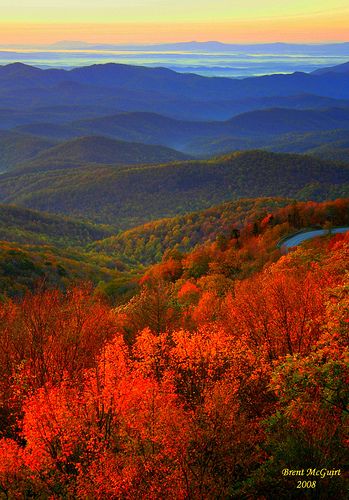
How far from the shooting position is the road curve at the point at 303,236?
69.6 meters

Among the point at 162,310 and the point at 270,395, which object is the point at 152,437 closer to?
the point at 270,395

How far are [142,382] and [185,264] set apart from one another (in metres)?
55.3

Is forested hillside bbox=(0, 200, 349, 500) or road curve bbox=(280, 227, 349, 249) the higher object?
forested hillside bbox=(0, 200, 349, 500)

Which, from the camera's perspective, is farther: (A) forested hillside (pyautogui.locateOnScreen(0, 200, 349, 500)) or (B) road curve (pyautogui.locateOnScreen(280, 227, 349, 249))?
(B) road curve (pyautogui.locateOnScreen(280, 227, 349, 249))

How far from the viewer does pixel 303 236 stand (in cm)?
7481

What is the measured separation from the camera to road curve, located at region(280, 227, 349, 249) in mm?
69581

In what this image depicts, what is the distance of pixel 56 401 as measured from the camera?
24.0m

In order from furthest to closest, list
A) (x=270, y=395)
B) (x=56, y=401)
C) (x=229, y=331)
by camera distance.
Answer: (x=229, y=331)
(x=270, y=395)
(x=56, y=401)

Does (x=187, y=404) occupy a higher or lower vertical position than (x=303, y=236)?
higher

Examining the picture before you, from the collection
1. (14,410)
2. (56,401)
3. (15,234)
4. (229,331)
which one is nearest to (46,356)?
(14,410)

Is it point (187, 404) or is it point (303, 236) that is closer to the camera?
point (187, 404)

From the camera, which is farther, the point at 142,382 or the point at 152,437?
the point at 142,382

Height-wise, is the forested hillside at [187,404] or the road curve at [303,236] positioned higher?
the forested hillside at [187,404]

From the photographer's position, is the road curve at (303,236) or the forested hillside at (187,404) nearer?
the forested hillside at (187,404)
